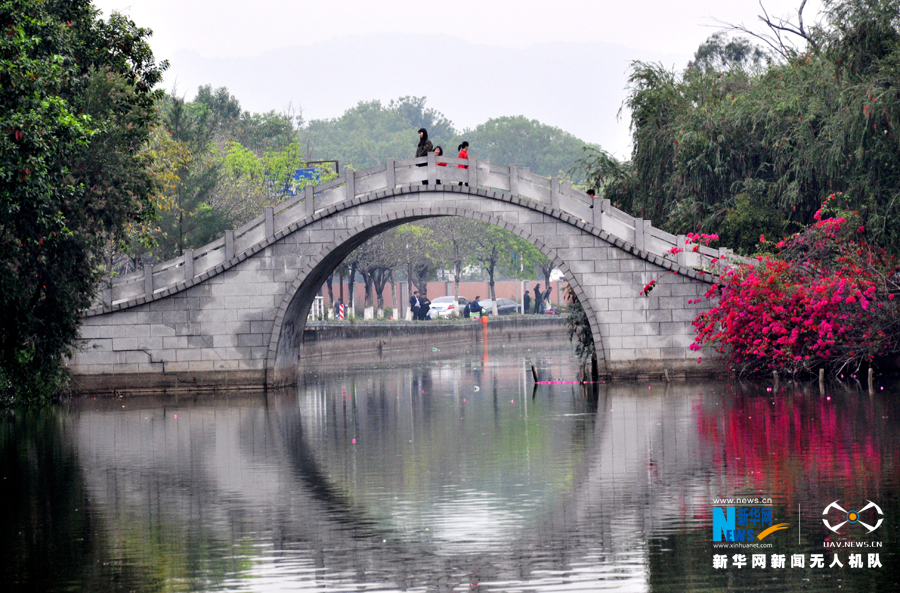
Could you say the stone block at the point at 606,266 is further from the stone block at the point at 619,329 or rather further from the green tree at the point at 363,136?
the green tree at the point at 363,136

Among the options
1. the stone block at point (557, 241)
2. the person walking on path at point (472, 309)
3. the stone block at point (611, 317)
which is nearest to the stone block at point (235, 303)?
the stone block at point (557, 241)

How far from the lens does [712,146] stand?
2588 cm

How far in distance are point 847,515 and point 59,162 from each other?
11.9 metres

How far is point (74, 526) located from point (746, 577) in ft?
18.4

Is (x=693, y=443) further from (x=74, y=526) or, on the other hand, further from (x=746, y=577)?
(x=74, y=526)

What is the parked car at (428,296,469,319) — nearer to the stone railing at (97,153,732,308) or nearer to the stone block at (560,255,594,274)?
the stone railing at (97,153,732,308)

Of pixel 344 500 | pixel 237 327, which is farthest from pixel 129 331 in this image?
pixel 344 500

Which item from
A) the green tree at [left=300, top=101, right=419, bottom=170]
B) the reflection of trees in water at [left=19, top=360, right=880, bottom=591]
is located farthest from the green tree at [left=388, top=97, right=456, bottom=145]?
the reflection of trees in water at [left=19, top=360, right=880, bottom=591]

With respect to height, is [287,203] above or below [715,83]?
below

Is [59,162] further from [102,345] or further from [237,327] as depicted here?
[102,345]

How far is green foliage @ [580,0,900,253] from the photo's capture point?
71.3 feet

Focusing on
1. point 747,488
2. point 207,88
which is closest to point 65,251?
point 747,488

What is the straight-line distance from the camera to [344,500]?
Answer: 36.5 ft

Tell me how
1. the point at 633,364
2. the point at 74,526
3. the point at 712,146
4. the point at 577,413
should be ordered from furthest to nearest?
the point at 712,146 < the point at 633,364 < the point at 577,413 < the point at 74,526
